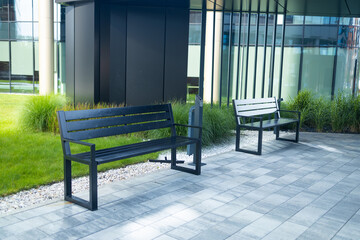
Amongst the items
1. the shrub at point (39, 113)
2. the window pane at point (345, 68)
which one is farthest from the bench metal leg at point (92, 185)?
the window pane at point (345, 68)

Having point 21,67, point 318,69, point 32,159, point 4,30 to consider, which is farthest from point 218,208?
point 4,30

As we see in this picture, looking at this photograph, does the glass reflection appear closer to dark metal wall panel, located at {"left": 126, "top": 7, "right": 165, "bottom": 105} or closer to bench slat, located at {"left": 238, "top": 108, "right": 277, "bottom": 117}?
dark metal wall panel, located at {"left": 126, "top": 7, "right": 165, "bottom": 105}

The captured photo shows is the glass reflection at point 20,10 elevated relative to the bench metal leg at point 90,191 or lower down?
elevated

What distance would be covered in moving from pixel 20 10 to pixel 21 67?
3363 millimetres

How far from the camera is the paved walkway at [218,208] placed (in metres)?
3.46

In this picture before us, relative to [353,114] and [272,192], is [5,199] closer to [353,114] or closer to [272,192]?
[272,192]

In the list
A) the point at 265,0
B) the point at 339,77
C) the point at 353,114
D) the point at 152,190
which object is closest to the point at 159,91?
the point at 265,0

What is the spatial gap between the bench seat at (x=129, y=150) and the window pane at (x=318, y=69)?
467 inches

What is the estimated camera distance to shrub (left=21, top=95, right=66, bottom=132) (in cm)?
851

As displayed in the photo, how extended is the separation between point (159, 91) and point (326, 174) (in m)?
5.88

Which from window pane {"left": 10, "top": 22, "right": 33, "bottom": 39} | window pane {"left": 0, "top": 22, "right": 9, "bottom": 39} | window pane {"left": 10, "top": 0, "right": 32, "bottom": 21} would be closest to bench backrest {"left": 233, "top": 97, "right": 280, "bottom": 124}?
window pane {"left": 10, "top": 22, "right": 33, "bottom": 39}

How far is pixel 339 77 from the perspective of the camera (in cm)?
1559

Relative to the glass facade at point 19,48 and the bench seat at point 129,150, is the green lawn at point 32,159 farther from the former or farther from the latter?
the glass facade at point 19,48

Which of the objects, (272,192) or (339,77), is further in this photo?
(339,77)
